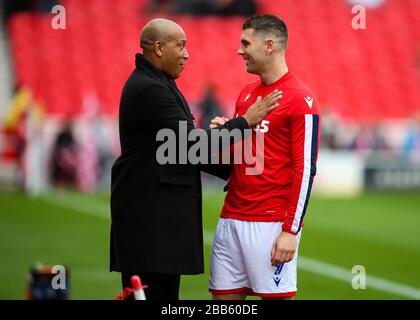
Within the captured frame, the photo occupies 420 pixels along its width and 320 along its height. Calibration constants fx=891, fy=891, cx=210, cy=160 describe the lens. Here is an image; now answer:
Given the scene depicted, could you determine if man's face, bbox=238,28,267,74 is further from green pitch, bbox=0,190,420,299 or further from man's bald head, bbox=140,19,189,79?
green pitch, bbox=0,190,420,299

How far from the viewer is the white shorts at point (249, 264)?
15.7ft

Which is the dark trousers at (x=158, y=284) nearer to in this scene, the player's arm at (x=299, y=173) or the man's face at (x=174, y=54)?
the player's arm at (x=299, y=173)

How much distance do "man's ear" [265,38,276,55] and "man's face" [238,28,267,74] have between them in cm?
2

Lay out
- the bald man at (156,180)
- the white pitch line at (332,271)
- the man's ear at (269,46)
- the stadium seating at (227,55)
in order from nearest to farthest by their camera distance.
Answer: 1. the bald man at (156,180)
2. the man's ear at (269,46)
3. the white pitch line at (332,271)
4. the stadium seating at (227,55)

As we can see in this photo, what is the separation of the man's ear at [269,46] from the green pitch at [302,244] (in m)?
3.69

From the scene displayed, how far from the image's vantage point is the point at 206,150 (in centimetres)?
461

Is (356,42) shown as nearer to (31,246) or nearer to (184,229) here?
(31,246)

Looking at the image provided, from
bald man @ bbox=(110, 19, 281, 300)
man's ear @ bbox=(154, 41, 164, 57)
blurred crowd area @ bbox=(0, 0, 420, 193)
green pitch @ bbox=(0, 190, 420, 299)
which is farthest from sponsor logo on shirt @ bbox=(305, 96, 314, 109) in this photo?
blurred crowd area @ bbox=(0, 0, 420, 193)

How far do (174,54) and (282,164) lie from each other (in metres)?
0.82

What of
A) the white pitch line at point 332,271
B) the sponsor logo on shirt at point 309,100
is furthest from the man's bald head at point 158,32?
the white pitch line at point 332,271

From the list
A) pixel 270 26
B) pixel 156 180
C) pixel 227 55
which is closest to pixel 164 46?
Answer: pixel 270 26

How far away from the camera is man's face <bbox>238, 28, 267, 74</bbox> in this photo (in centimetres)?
476

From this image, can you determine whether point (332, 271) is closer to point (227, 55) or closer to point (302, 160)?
point (302, 160)
